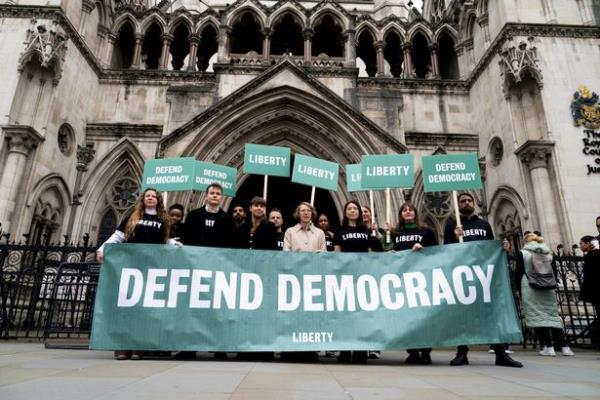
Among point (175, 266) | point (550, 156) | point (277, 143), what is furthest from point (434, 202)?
point (175, 266)

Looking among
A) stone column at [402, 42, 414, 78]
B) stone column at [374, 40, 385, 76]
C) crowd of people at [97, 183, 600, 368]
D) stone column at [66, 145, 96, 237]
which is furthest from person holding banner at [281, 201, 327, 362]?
stone column at [402, 42, 414, 78]

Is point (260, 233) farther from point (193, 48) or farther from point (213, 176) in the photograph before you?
point (193, 48)

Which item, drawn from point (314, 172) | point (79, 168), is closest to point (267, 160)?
point (314, 172)

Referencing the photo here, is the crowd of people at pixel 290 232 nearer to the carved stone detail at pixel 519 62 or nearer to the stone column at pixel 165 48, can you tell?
the carved stone detail at pixel 519 62

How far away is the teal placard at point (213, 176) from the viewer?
1089 centimetres

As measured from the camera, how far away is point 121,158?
60.7 ft

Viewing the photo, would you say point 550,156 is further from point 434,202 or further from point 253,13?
point 253,13

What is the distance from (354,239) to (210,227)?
253 cm

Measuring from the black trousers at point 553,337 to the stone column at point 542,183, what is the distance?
597 cm

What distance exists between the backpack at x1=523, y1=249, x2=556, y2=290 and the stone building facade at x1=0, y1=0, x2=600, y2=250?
6644 millimetres

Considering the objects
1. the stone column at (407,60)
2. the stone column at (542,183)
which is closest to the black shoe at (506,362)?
the stone column at (542,183)

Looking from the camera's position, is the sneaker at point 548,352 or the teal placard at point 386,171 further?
the teal placard at point 386,171

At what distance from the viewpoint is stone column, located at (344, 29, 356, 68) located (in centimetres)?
1873

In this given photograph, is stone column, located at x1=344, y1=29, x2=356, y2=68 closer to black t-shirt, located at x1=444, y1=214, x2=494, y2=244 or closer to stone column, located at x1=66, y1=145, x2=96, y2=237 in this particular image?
stone column, located at x1=66, y1=145, x2=96, y2=237
